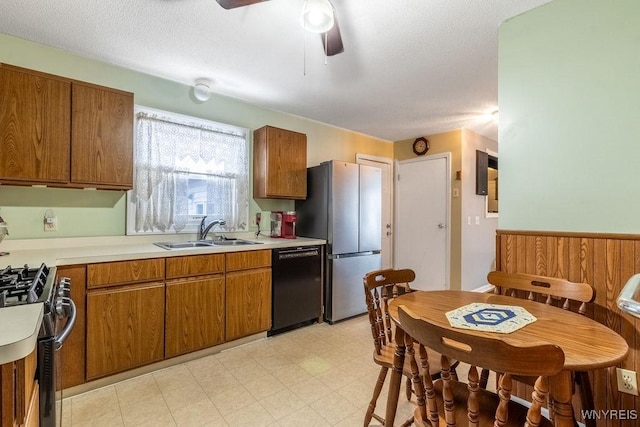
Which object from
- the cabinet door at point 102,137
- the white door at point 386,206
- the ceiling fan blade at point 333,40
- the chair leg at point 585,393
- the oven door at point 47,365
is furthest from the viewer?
the white door at point 386,206

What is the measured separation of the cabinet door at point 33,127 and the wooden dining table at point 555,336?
92.8 inches

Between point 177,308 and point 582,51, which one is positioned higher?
point 582,51

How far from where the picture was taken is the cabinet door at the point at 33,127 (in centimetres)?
187

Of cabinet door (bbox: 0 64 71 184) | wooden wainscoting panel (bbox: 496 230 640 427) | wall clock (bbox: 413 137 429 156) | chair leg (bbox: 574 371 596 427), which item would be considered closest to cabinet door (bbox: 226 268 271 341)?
cabinet door (bbox: 0 64 71 184)

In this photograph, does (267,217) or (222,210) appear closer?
(222,210)

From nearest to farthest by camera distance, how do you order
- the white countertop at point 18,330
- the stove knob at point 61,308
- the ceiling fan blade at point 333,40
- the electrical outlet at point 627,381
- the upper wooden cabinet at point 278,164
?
the white countertop at point 18,330
the stove knob at point 61,308
the electrical outlet at point 627,381
the ceiling fan blade at point 333,40
the upper wooden cabinet at point 278,164

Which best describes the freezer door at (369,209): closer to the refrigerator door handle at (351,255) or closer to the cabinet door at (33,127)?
the refrigerator door handle at (351,255)

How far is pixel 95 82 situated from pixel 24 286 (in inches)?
75.6

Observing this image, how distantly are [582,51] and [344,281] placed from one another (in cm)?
263

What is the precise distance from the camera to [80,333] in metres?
1.89

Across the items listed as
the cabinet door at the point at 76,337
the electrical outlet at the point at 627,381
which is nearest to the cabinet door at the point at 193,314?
the cabinet door at the point at 76,337

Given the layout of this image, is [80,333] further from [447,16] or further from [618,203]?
[618,203]

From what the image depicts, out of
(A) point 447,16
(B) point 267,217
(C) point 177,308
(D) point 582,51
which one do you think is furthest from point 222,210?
(D) point 582,51

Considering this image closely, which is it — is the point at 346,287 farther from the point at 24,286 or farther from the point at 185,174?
the point at 24,286
